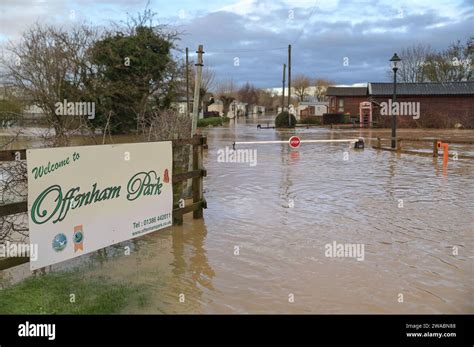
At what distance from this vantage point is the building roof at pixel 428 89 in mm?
51781

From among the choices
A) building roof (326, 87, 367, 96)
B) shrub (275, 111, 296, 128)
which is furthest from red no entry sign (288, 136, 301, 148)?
building roof (326, 87, 367, 96)

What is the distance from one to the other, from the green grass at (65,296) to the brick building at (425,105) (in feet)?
159

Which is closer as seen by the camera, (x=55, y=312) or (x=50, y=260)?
(x=55, y=312)

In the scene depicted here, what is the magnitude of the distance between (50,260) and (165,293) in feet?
4.18

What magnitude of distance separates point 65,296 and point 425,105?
175 ft

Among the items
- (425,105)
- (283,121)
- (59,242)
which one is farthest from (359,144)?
(425,105)

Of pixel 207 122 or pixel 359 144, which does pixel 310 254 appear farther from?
pixel 207 122

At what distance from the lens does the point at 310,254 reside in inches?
251

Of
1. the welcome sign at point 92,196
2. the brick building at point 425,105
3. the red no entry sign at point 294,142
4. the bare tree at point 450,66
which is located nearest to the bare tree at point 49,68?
A: the red no entry sign at point 294,142
